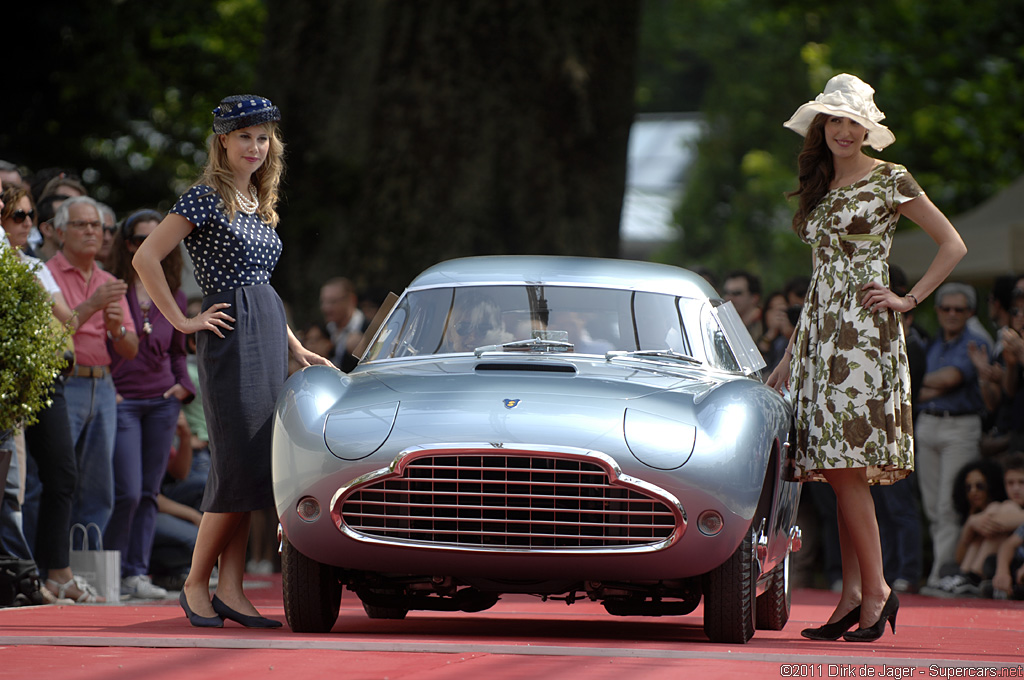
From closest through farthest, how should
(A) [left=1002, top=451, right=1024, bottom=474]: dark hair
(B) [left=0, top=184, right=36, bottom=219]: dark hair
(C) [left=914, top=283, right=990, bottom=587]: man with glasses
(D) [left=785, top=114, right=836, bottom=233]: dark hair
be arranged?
(D) [left=785, top=114, right=836, bottom=233]: dark hair, (B) [left=0, top=184, right=36, bottom=219]: dark hair, (A) [left=1002, top=451, right=1024, bottom=474]: dark hair, (C) [left=914, top=283, right=990, bottom=587]: man with glasses

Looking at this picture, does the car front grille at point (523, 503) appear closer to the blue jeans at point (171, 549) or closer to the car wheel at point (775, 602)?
the car wheel at point (775, 602)

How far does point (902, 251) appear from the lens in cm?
1473

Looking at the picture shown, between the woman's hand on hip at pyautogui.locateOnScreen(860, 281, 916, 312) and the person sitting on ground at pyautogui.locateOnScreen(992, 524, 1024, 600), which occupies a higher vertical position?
the woman's hand on hip at pyautogui.locateOnScreen(860, 281, 916, 312)

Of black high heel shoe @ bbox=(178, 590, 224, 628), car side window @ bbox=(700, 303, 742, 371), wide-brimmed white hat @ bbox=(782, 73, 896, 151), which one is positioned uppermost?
wide-brimmed white hat @ bbox=(782, 73, 896, 151)

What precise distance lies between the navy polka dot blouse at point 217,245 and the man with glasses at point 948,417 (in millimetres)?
6334

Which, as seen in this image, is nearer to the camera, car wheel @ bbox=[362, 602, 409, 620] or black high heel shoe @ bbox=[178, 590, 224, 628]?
black high heel shoe @ bbox=[178, 590, 224, 628]

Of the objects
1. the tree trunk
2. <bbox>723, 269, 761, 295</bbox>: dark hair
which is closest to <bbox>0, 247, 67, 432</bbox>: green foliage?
<bbox>723, 269, 761, 295</bbox>: dark hair

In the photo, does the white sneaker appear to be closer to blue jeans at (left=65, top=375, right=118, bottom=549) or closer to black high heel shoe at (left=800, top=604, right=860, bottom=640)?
blue jeans at (left=65, top=375, right=118, bottom=549)

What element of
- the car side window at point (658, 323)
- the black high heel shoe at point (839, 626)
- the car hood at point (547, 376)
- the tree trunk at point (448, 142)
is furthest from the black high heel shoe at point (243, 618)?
the tree trunk at point (448, 142)

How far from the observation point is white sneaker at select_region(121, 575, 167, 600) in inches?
343

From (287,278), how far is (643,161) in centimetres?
6688

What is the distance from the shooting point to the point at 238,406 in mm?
6246

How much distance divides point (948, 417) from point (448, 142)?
6075 millimetres

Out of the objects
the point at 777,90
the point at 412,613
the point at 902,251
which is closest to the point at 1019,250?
the point at 902,251
